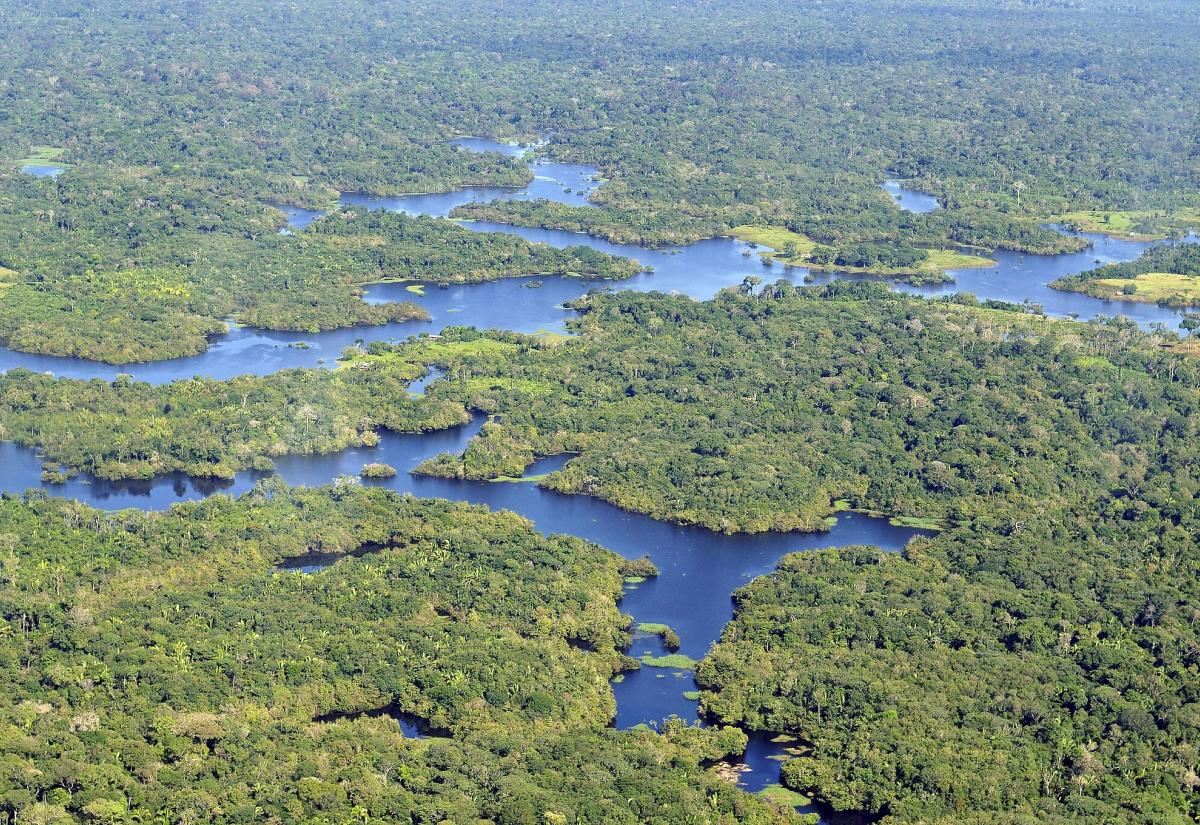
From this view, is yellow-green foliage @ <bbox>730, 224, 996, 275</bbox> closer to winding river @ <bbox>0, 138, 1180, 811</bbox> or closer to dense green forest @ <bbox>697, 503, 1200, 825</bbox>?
winding river @ <bbox>0, 138, 1180, 811</bbox>

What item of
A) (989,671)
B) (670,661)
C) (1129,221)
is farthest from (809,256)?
(989,671)

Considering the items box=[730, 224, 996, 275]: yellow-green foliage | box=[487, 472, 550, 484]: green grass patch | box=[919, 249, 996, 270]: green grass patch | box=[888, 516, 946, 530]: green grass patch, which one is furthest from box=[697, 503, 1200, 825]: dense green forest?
box=[919, 249, 996, 270]: green grass patch

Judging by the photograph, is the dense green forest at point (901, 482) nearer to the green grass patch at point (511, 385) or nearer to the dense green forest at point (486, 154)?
the green grass patch at point (511, 385)

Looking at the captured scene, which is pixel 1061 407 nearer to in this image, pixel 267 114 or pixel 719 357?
pixel 719 357

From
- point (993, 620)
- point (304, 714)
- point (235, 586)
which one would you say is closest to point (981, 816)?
point (993, 620)

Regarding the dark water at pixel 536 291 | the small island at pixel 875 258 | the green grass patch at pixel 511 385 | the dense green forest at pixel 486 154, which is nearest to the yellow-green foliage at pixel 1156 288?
the dark water at pixel 536 291

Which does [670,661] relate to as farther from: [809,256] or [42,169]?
[42,169]
